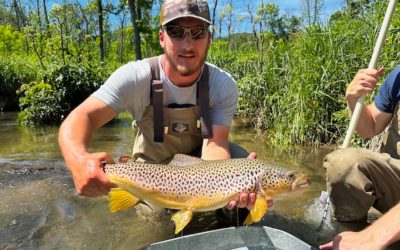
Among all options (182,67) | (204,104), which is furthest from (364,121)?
(182,67)

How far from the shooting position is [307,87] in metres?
6.24

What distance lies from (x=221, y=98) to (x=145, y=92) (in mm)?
638

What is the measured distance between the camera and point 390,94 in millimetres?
3105

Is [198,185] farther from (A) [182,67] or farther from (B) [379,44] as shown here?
(B) [379,44]

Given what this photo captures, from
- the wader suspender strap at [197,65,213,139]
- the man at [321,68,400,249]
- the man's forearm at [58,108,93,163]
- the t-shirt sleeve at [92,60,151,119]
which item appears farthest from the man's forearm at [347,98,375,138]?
the man's forearm at [58,108,93,163]

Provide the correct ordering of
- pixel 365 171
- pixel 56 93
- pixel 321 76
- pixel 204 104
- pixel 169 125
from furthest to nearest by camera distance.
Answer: pixel 56 93
pixel 321 76
pixel 169 125
pixel 204 104
pixel 365 171

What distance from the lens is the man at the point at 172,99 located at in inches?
117

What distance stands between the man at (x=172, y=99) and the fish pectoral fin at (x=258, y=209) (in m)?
0.47

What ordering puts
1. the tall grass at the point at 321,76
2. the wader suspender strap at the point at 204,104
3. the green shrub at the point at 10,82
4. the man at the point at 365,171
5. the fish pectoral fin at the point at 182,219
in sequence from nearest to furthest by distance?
the fish pectoral fin at the point at 182,219 → the man at the point at 365,171 → the wader suspender strap at the point at 204,104 → the tall grass at the point at 321,76 → the green shrub at the point at 10,82

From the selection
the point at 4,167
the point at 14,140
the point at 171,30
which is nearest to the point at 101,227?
the point at 171,30

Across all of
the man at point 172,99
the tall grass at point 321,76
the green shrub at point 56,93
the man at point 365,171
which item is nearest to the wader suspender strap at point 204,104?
the man at point 172,99

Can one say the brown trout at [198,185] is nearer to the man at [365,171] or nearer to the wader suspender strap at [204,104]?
the man at [365,171]

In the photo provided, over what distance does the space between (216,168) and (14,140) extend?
685cm

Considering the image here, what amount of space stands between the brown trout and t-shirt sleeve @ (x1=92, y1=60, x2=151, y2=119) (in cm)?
72
